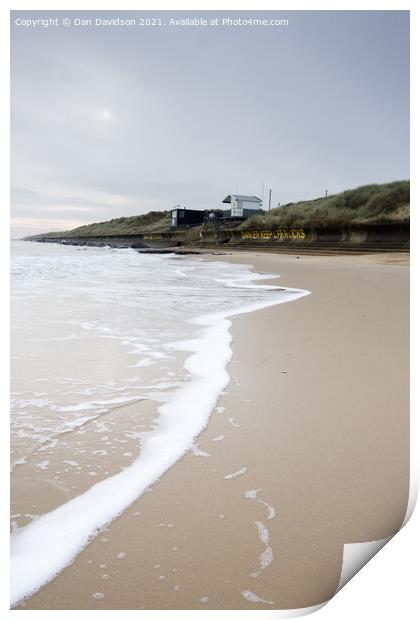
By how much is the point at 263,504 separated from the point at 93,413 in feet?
2.62

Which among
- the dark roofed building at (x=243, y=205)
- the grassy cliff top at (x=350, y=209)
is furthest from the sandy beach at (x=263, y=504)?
the dark roofed building at (x=243, y=205)

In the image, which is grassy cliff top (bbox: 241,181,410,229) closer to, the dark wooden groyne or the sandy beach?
the dark wooden groyne

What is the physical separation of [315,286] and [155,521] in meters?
5.95

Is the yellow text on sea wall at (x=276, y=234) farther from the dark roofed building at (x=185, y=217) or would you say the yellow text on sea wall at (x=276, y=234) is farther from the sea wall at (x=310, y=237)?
the dark roofed building at (x=185, y=217)

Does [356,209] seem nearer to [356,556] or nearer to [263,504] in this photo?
[263,504]

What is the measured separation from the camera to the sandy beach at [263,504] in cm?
82

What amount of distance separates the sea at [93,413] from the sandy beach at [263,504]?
0.04 meters

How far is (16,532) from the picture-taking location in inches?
39.1

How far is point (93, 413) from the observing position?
1.67 metres

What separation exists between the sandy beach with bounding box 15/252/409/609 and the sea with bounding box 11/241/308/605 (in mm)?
42

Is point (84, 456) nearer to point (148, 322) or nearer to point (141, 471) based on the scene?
point (141, 471)

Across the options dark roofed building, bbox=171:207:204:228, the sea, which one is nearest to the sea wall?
dark roofed building, bbox=171:207:204:228

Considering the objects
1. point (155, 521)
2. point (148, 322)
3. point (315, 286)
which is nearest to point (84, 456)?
point (155, 521)
